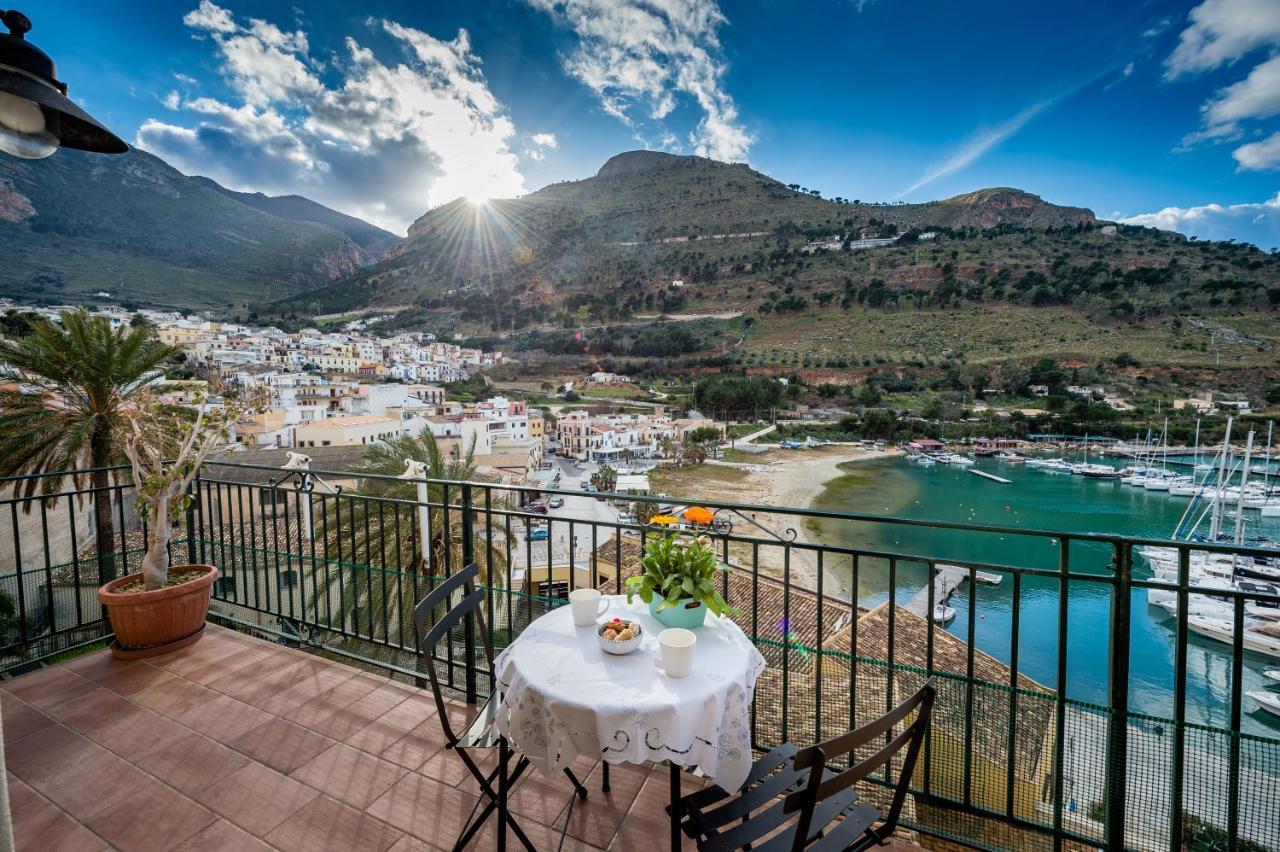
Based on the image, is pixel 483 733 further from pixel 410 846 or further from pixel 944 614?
pixel 944 614

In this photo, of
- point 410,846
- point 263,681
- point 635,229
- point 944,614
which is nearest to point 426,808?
point 410,846

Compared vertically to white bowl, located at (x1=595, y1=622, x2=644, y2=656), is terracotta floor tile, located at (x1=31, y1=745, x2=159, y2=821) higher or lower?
lower

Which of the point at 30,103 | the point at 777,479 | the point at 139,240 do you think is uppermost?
the point at 139,240

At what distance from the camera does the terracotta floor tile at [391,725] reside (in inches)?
83.1

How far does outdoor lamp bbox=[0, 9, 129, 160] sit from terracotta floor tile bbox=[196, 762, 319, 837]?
7.03ft

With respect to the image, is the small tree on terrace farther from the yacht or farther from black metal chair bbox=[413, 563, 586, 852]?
the yacht

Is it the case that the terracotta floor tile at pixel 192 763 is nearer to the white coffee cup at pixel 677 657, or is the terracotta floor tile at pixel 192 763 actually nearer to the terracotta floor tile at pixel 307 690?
the terracotta floor tile at pixel 307 690

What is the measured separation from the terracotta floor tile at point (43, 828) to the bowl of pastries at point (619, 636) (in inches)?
67.1

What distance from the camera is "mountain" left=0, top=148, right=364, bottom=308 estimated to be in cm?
5384

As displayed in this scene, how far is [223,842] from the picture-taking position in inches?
64.4

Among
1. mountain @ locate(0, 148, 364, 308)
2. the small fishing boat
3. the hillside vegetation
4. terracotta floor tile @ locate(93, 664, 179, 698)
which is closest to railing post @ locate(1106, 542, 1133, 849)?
terracotta floor tile @ locate(93, 664, 179, 698)

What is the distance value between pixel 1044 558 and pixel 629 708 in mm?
31677

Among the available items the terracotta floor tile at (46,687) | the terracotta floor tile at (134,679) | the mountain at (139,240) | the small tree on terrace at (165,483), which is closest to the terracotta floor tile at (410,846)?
the terracotta floor tile at (134,679)

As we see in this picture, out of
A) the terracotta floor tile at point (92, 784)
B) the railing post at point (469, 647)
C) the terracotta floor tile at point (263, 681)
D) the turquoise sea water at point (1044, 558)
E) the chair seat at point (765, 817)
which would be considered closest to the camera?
the chair seat at point (765, 817)
